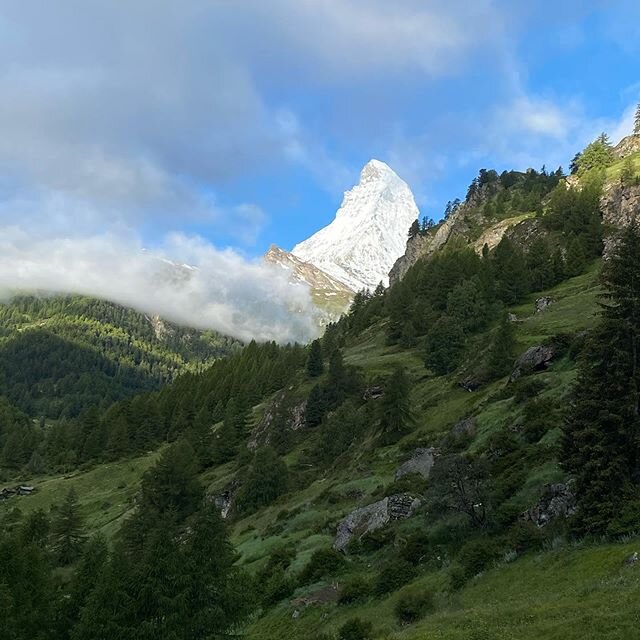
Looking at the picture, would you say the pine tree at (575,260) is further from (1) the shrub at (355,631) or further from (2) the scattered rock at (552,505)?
(1) the shrub at (355,631)

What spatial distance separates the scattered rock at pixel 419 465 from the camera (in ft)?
158

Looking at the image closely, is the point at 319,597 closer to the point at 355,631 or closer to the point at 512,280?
the point at 355,631

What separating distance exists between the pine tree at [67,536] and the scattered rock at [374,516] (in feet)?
163

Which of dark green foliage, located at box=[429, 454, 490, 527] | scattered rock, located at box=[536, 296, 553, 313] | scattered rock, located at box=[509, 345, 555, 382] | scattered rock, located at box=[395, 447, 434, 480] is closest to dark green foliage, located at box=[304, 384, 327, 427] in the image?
scattered rock, located at box=[536, 296, 553, 313]

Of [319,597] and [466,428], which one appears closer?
[319,597]

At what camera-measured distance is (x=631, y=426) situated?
26.3 meters

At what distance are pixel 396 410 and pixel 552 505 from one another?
3806 cm

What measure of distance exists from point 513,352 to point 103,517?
7236 cm

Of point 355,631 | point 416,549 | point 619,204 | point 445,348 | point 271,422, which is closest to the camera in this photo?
point 355,631

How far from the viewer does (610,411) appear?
27078 millimetres

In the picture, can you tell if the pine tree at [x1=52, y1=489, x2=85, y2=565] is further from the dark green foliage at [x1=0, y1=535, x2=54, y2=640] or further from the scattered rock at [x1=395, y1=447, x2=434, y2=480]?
the scattered rock at [x1=395, y1=447, x2=434, y2=480]

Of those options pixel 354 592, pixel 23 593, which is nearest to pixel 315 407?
pixel 23 593

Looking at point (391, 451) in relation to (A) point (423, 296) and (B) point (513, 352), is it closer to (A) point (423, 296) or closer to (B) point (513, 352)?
(B) point (513, 352)

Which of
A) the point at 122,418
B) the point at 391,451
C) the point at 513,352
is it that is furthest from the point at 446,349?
the point at 122,418
